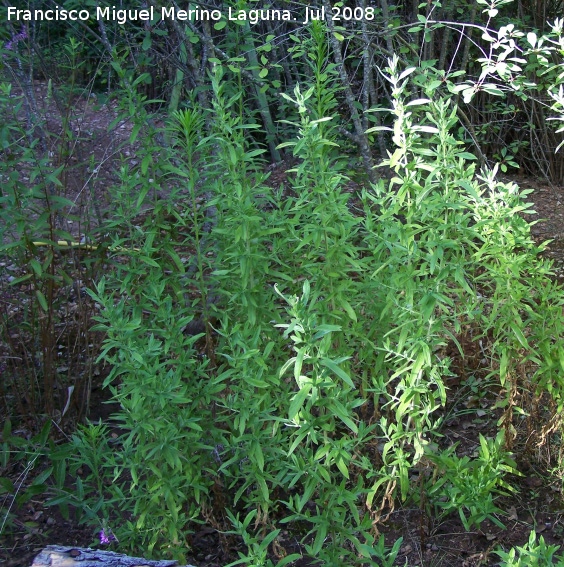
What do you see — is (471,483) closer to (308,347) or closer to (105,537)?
(308,347)

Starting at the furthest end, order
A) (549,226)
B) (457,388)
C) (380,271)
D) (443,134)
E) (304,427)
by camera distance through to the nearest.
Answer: (549,226)
(457,388)
(380,271)
(443,134)
(304,427)

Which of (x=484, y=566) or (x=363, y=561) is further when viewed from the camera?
(x=484, y=566)

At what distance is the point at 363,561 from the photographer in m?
2.69

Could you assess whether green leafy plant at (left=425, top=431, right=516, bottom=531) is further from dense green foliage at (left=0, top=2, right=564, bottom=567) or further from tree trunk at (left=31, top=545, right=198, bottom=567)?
tree trunk at (left=31, top=545, right=198, bottom=567)

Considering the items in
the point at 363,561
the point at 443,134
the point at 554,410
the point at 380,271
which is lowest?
the point at 363,561

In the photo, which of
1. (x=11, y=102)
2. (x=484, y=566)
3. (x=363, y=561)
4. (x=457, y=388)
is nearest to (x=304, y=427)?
(x=363, y=561)

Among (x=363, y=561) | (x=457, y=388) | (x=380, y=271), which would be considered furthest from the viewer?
(x=457, y=388)

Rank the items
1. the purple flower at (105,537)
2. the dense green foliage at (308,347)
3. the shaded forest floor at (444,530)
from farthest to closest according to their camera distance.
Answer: the shaded forest floor at (444,530)
the purple flower at (105,537)
the dense green foliage at (308,347)

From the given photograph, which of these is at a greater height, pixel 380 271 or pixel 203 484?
pixel 380 271

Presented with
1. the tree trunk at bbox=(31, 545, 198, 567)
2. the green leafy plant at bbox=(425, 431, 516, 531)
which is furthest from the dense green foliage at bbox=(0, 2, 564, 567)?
the tree trunk at bbox=(31, 545, 198, 567)

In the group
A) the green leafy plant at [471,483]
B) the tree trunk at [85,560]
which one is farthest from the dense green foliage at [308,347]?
the tree trunk at [85,560]

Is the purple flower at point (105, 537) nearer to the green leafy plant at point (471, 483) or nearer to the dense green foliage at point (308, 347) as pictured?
the dense green foliage at point (308, 347)

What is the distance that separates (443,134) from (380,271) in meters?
0.60

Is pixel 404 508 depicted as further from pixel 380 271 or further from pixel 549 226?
pixel 549 226
